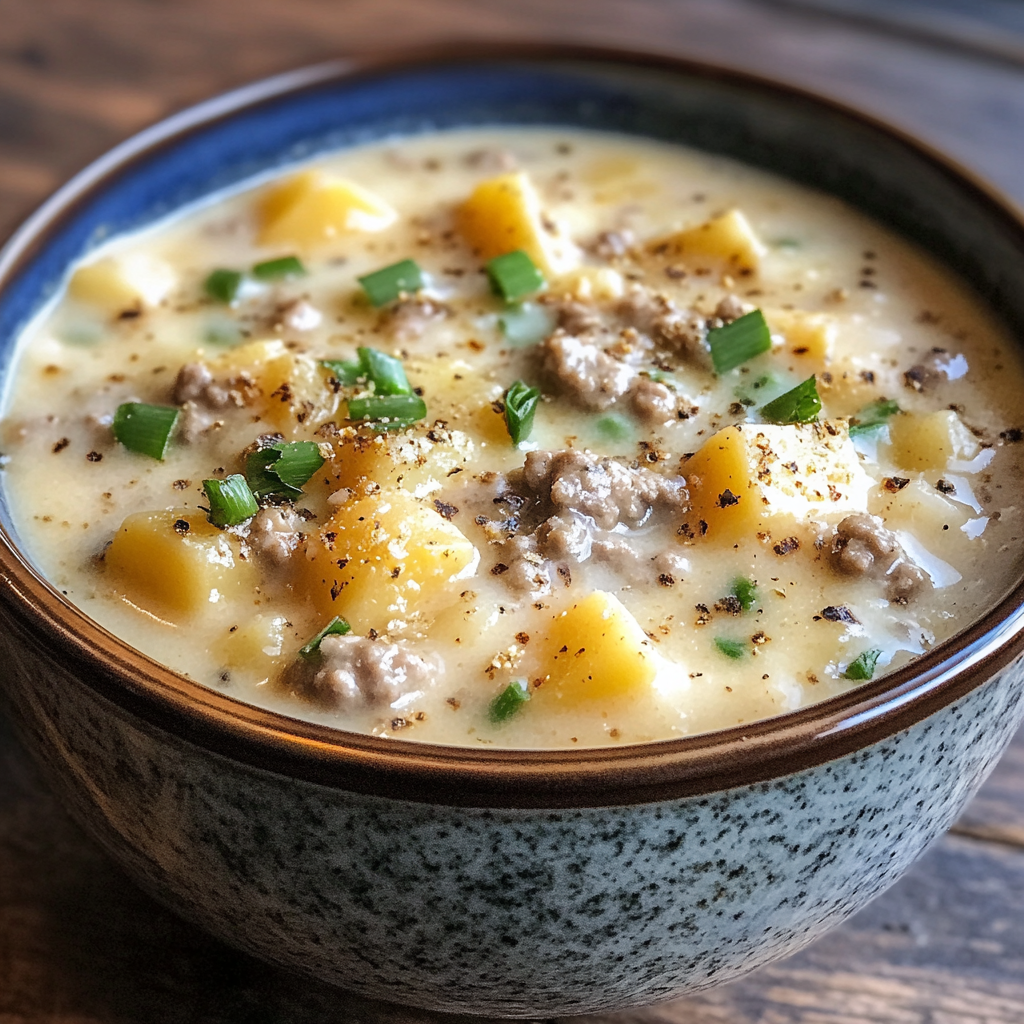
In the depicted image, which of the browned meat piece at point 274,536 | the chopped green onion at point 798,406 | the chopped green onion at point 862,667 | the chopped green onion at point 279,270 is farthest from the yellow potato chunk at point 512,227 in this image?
the chopped green onion at point 862,667

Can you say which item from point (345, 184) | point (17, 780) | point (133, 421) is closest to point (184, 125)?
point (345, 184)

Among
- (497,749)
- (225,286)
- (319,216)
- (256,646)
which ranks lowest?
(256,646)

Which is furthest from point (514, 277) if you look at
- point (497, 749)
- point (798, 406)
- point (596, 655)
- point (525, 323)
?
point (497, 749)

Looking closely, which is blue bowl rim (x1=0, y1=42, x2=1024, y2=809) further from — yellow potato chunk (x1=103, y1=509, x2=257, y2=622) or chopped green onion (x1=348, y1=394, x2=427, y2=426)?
chopped green onion (x1=348, y1=394, x2=427, y2=426)

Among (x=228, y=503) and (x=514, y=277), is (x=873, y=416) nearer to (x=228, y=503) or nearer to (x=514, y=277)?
(x=514, y=277)

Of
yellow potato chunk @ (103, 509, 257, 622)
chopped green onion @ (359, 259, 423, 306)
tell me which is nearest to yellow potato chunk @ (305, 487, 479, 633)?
yellow potato chunk @ (103, 509, 257, 622)

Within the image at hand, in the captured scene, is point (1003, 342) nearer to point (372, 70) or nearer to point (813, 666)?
point (813, 666)

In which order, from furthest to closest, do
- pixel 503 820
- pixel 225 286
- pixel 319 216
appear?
1. pixel 319 216
2. pixel 225 286
3. pixel 503 820

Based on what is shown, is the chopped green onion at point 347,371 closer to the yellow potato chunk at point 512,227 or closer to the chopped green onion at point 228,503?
the chopped green onion at point 228,503
